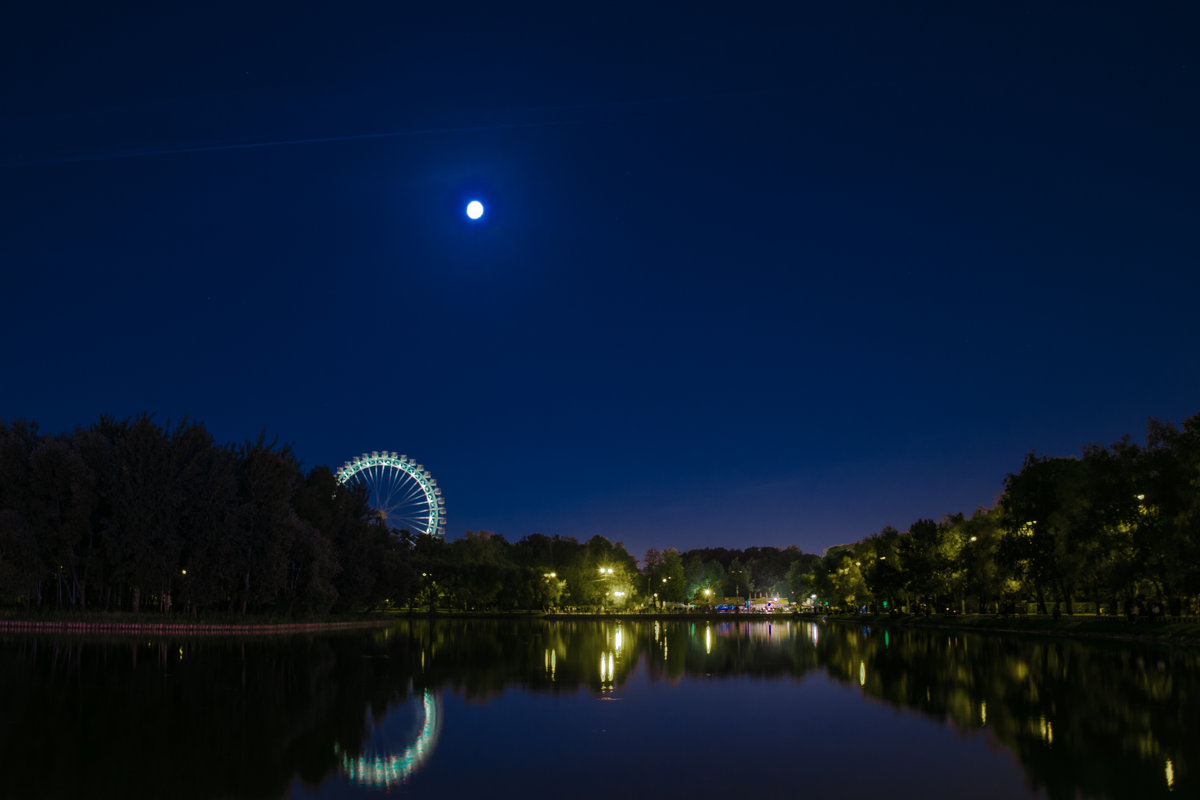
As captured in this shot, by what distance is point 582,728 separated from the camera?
1677 centimetres

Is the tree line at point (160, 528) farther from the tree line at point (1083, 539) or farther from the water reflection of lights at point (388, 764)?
the tree line at point (1083, 539)

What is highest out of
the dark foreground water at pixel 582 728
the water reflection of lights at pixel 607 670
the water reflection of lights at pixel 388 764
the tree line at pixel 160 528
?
the tree line at pixel 160 528

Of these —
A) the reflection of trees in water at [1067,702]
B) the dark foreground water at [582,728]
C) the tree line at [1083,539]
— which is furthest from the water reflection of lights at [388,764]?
the tree line at [1083,539]

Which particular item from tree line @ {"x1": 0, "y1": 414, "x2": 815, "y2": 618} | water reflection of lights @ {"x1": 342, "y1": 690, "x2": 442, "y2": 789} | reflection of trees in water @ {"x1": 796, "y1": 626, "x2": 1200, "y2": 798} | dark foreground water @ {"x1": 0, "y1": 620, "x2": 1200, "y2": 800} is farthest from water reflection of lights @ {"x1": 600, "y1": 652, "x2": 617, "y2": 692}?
tree line @ {"x1": 0, "y1": 414, "x2": 815, "y2": 618}

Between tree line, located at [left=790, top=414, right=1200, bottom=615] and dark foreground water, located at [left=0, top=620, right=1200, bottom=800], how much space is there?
55.7 ft

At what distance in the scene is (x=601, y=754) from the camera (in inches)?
562

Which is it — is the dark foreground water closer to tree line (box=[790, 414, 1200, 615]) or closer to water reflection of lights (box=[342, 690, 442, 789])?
water reflection of lights (box=[342, 690, 442, 789])

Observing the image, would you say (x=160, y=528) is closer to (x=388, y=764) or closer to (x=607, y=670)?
(x=607, y=670)

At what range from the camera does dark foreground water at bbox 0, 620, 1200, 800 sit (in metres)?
12.1

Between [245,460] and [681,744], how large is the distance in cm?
4660

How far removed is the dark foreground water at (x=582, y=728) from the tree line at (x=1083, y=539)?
16981 mm

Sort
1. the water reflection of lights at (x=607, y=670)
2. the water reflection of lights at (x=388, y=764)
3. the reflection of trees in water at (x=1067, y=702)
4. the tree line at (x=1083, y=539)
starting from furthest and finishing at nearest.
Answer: the tree line at (x=1083, y=539), the water reflection of lights at (x=607, y=670), the reflection of trees in water at (x=1067, y=702), the water reflection of lights at (x=388, y=764)

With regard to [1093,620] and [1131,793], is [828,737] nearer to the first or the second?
[1131,793]

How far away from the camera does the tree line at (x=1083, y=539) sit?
150 ft
